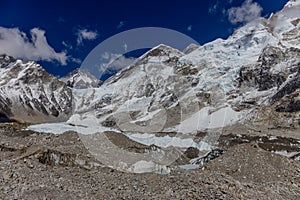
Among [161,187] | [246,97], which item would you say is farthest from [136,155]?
[246,97]

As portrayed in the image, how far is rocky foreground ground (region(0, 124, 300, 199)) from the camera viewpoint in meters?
16.9

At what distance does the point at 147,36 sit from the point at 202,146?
23223mm

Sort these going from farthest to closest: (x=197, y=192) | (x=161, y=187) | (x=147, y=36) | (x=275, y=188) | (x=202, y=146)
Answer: (x=202, y=146) < (x=147, y=36) < (x=275, y=188) < (x=161, y=187) < (x=197, y=192)

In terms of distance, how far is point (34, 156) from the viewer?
2192 centimetres

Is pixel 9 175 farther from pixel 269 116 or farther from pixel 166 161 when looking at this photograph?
pixel 269 116

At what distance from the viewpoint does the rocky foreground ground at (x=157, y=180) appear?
16875 millimetres

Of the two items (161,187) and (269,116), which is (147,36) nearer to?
(161,187)

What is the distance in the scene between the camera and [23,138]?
32312 mm

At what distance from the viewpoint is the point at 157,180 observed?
738 inches

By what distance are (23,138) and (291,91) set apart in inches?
5609

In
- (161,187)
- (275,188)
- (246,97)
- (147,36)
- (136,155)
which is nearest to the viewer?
(161,187)

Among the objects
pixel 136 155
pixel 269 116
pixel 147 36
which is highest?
pixel 147 36

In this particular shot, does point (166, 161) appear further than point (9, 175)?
Yes

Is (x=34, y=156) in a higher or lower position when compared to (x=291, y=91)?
higher
